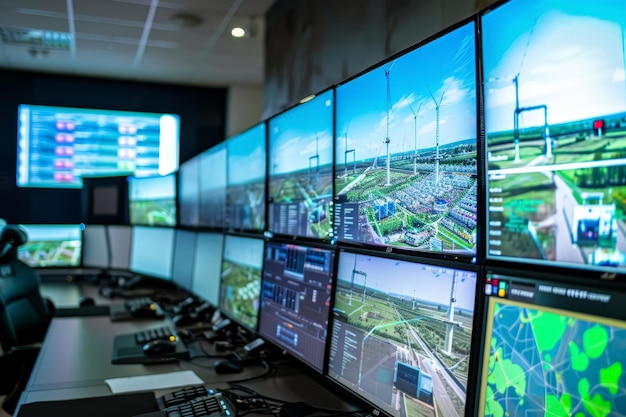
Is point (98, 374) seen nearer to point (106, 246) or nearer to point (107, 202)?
point (106, 246)

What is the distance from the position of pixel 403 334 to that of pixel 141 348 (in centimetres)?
127

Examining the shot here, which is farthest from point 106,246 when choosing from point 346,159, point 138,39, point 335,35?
point 346,159

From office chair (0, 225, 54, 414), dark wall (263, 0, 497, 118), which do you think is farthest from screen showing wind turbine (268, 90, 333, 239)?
office chair (0, 225, 54, 414)

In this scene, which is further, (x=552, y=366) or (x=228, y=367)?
(x=228, y=367)

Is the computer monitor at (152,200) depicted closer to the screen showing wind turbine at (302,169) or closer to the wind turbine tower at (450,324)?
the screen showing wind turbine at (302,169)

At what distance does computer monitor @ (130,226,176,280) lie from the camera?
367cm

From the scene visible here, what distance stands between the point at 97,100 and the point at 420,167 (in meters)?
5.19

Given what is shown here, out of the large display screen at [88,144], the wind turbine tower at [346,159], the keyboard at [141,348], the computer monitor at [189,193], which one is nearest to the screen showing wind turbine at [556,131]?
the wind turbine tower at [346,159]

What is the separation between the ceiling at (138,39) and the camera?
3.65 meters

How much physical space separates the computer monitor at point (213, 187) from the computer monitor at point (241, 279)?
0.94 feet

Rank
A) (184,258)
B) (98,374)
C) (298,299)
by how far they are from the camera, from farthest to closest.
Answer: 1. (184,258)
2. (98,374)
3. (298,299)

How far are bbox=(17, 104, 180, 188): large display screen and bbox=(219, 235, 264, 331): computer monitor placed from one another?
2952 millimetres

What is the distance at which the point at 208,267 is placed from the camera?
276 centimetres

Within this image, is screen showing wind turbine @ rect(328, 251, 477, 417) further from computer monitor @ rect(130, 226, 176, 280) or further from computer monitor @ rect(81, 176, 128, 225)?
computer monitor @ rect(81, 176, 128, 225)
